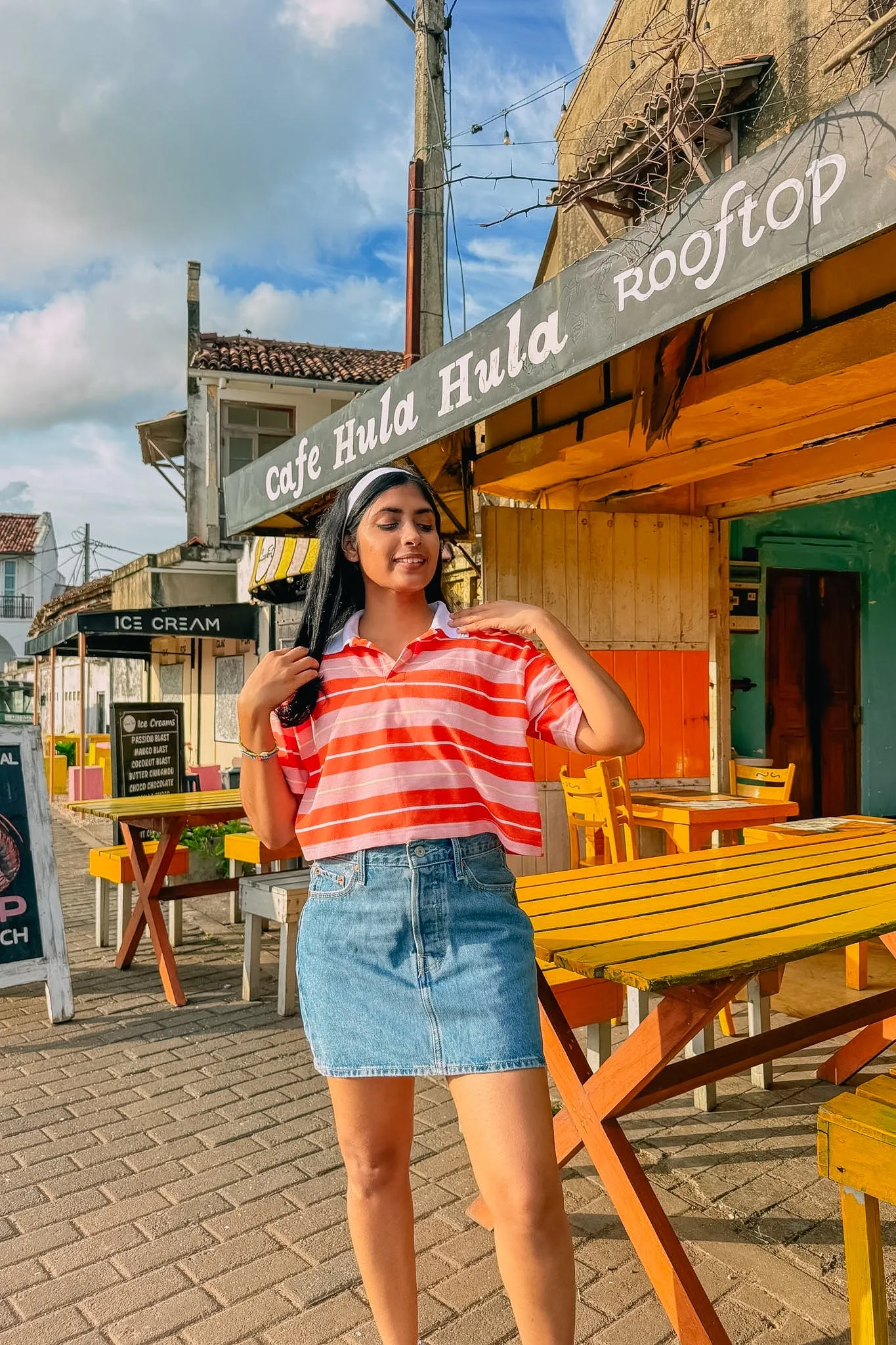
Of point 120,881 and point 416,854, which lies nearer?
point 416,854

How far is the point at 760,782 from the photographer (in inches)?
275

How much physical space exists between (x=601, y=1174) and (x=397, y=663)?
1316 mm

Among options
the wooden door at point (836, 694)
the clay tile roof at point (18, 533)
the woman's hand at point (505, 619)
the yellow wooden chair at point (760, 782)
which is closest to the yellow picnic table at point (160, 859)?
the yellow wooden chair at point (760, 782)

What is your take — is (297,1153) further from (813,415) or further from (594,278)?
(813,415)

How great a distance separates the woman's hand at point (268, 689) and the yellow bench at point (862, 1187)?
4.21 ft

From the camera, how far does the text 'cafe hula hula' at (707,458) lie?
2674mm

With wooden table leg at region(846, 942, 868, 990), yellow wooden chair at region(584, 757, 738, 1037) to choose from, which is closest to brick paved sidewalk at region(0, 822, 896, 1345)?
wooden table leg at region(846, 942, 868, 990)

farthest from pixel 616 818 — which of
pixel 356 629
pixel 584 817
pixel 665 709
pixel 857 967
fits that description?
pixel 356 629

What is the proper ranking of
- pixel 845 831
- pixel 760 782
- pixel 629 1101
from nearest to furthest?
1. pixel 629 1101
2. pixel 845 831
3. pixel 760 782

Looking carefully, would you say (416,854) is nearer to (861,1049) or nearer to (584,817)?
(861,1049)

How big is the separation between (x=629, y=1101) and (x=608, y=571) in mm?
4213

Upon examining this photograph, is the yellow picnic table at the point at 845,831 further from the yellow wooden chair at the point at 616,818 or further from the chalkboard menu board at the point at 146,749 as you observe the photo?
the chalkboard menu board at the point at 146,749

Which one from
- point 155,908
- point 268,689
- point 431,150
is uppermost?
point 431,150

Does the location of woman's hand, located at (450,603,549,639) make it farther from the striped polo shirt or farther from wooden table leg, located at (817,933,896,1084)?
wooden table leg, located at (817,933,896,1084)
